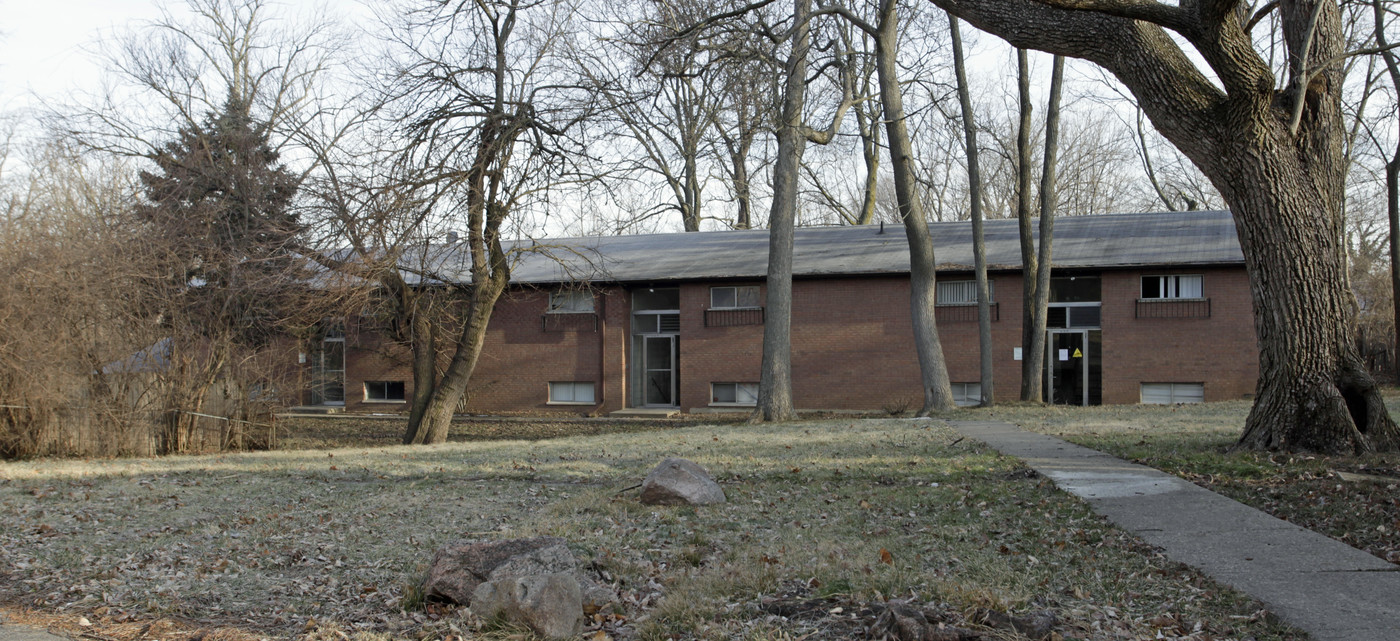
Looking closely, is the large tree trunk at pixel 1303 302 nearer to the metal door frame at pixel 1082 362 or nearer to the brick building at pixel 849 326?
the brick building at pixel 849 326

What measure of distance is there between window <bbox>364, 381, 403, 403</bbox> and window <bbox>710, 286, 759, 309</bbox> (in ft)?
34.3

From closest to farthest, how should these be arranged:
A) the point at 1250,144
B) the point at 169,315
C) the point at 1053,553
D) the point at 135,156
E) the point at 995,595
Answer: the point at 995,595
the point at 1053,553
the point at 1250,144
the point at 169,315
the point at 135,156

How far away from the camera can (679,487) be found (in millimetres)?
7895

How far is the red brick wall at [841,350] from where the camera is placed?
76.7ft

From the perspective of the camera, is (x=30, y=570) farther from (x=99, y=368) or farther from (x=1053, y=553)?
(x=99, y=368)

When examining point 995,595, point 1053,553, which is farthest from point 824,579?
point 1053,553

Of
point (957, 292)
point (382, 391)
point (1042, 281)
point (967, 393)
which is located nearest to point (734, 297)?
point (957, 292)

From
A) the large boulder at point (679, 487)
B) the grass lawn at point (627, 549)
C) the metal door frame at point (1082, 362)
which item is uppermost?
the metal door frame at point (1082, 362)

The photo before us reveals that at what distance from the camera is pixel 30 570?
6.19m

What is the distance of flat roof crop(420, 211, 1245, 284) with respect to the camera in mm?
23891

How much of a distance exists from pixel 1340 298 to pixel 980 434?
5.38 m

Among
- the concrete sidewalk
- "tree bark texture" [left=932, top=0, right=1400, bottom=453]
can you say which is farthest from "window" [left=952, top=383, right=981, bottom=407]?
the concrete sidewalk

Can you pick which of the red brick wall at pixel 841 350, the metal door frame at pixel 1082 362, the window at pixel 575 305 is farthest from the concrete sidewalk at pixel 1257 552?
the window at pixel 575 305

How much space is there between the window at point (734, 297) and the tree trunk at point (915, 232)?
6417 millimetres
